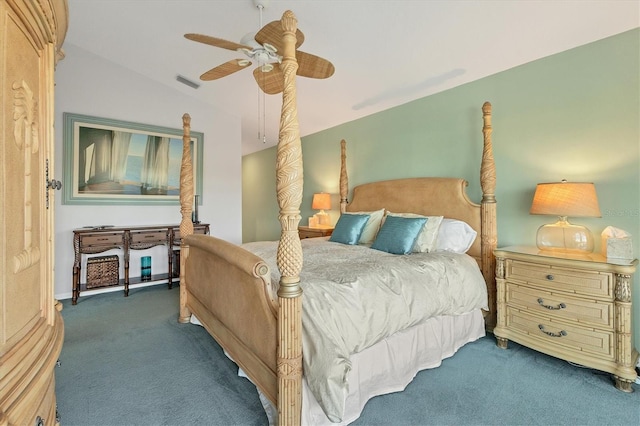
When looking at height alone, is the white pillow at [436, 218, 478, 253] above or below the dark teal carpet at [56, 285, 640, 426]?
above

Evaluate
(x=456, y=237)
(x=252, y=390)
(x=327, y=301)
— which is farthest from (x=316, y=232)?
(x=327, y=301)

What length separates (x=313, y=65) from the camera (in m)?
2.26

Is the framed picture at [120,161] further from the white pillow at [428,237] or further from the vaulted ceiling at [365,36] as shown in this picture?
the white pillow at [428,237]

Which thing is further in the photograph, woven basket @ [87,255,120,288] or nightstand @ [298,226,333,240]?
nightstand @ [298,226,333,240]

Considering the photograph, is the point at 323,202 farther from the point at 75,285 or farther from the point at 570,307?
the point at 75,285

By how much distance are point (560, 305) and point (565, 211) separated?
Answer: 0.68m

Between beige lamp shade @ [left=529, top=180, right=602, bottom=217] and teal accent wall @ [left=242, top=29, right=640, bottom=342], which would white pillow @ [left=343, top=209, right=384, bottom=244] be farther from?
beige lamp shade @ [left=529, top=180, right=602, bottom=217]

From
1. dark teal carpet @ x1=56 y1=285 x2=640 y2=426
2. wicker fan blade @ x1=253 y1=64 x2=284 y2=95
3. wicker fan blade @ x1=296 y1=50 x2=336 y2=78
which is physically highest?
wicker fan blade @ x1=253 y1=64 x2=284 y2=95

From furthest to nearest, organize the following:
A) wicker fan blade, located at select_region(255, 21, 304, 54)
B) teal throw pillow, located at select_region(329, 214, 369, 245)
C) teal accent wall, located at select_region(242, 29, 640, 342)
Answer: teal throw pillow, located at select_region(329, 214, 369, 245) → teal accent wall, located at select_region(242, 29, 640, 342) → wicker fan blade, located at select_region(255, 21, 304, 54)

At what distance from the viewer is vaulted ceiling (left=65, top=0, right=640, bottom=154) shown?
225 centimetres

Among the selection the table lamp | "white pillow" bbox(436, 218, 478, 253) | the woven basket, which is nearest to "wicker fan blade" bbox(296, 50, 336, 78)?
"white pillow" bbox(436, 218, 478, 253)

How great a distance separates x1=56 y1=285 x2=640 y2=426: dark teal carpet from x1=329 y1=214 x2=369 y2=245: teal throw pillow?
1.44m

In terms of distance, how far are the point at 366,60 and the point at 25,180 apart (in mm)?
3041

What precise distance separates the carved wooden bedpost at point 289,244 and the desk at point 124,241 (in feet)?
11.2
